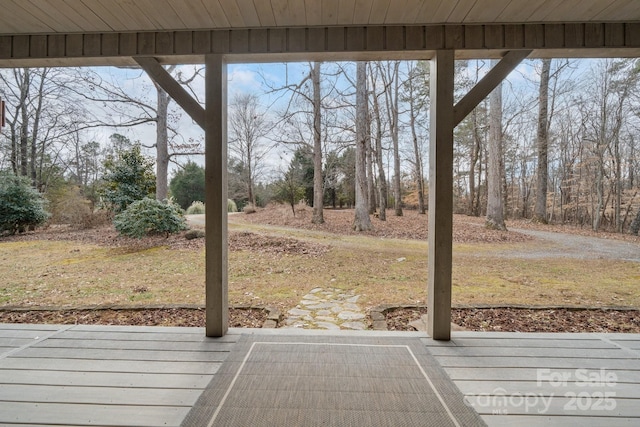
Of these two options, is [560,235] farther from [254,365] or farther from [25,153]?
[25,153]

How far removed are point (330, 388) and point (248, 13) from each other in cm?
233

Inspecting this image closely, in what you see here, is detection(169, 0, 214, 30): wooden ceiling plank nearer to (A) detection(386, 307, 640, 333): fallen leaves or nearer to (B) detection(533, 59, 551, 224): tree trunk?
(A) detection(386, 307, 640, 333): fallen leaves

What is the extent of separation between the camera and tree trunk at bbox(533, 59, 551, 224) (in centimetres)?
511

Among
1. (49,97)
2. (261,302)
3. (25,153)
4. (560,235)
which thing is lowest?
(261,302)

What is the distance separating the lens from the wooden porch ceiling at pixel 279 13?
1.81 metres

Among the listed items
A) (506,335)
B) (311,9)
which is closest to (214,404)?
(506,335)

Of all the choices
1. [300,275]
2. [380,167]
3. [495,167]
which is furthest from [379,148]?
[300,275]

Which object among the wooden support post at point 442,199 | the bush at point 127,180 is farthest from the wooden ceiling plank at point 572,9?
the bush at point 127,180

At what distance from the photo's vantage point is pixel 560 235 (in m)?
4.79

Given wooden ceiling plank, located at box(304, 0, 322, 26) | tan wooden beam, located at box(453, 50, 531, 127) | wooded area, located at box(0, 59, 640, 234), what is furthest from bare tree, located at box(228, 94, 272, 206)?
tan wooden beam, located at box(453, 50, 531, 127)

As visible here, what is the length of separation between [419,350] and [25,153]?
6245mm

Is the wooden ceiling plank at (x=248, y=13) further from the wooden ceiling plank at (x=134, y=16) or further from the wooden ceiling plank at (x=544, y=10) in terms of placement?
the wooden ceiling plank at (x=544, y=10)

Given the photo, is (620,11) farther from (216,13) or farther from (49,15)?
(49,15)

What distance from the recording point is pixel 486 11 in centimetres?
192
